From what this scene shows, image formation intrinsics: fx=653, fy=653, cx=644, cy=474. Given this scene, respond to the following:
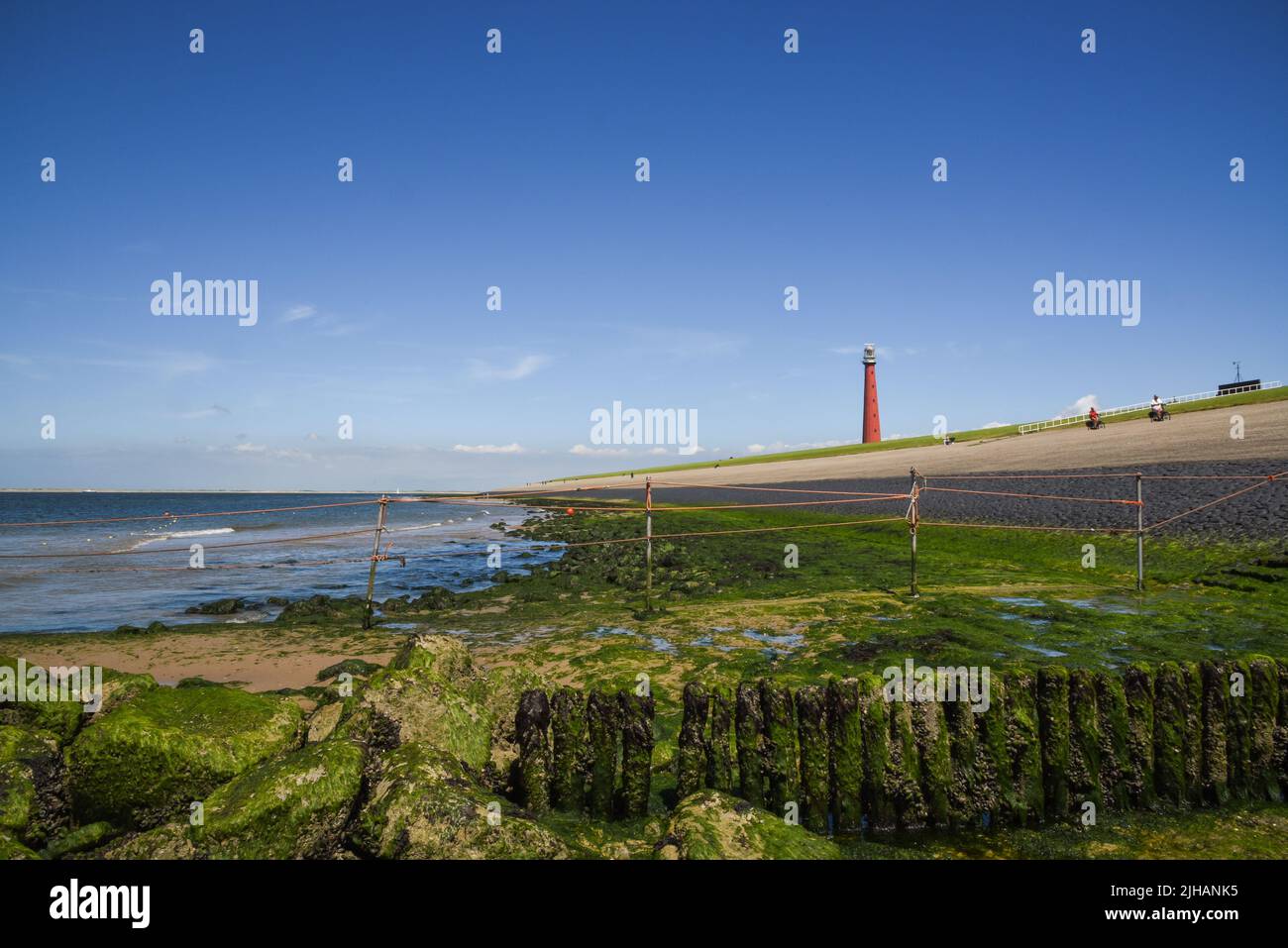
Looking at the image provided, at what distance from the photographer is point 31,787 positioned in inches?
190

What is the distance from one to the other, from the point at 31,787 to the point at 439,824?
3270 mm

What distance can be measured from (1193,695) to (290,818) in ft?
23.9

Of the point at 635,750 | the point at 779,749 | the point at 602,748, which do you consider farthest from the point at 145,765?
the point at 779,749

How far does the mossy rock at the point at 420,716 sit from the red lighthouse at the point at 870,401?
108m

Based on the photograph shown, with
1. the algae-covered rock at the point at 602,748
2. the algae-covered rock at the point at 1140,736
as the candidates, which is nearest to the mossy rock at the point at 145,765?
the algae-covered rock at the point at 602,748

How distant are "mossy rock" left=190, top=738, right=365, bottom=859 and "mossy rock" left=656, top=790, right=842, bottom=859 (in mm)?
2307

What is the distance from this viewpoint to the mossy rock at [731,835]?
167 inches

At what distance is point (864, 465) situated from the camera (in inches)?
2672

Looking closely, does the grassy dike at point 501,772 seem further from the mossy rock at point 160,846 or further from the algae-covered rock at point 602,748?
the algae-covered rock at point 602,748

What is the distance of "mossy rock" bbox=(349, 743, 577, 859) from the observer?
416 centimetres

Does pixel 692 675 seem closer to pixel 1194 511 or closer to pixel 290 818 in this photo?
pixel 290 818

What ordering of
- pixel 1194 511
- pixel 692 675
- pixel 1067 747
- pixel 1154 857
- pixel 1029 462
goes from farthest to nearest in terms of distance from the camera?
pixel 1029 462, pixel 1194 511, pixel 692 675, pixel 1067 747, pixel 1154 857

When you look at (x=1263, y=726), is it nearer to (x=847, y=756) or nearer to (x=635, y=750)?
(x=847, y=756)
